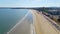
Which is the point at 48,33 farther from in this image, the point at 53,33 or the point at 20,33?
the point at 20,33

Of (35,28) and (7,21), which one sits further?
(7,21)

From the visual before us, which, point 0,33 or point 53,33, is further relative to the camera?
point 0,33

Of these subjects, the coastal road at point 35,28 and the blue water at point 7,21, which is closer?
the coastal road at point 35,28

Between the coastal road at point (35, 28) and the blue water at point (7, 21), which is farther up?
→ the coastal road at point (35, 28)

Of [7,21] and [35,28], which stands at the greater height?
[35,28]

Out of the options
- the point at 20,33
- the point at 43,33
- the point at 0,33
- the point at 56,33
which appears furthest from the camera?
the point at 0,33

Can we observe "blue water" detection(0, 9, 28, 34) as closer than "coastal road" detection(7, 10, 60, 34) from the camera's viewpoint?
No

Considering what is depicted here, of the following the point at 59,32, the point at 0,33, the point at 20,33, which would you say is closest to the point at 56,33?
the point at 59,32

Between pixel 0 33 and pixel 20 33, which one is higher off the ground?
pixel 20 33

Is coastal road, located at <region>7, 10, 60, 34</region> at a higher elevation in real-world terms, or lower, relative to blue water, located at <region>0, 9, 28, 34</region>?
higher

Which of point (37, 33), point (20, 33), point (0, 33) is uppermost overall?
point (37, 33)

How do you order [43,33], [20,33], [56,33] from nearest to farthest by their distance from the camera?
[56,33], [43,33], [20,33]
